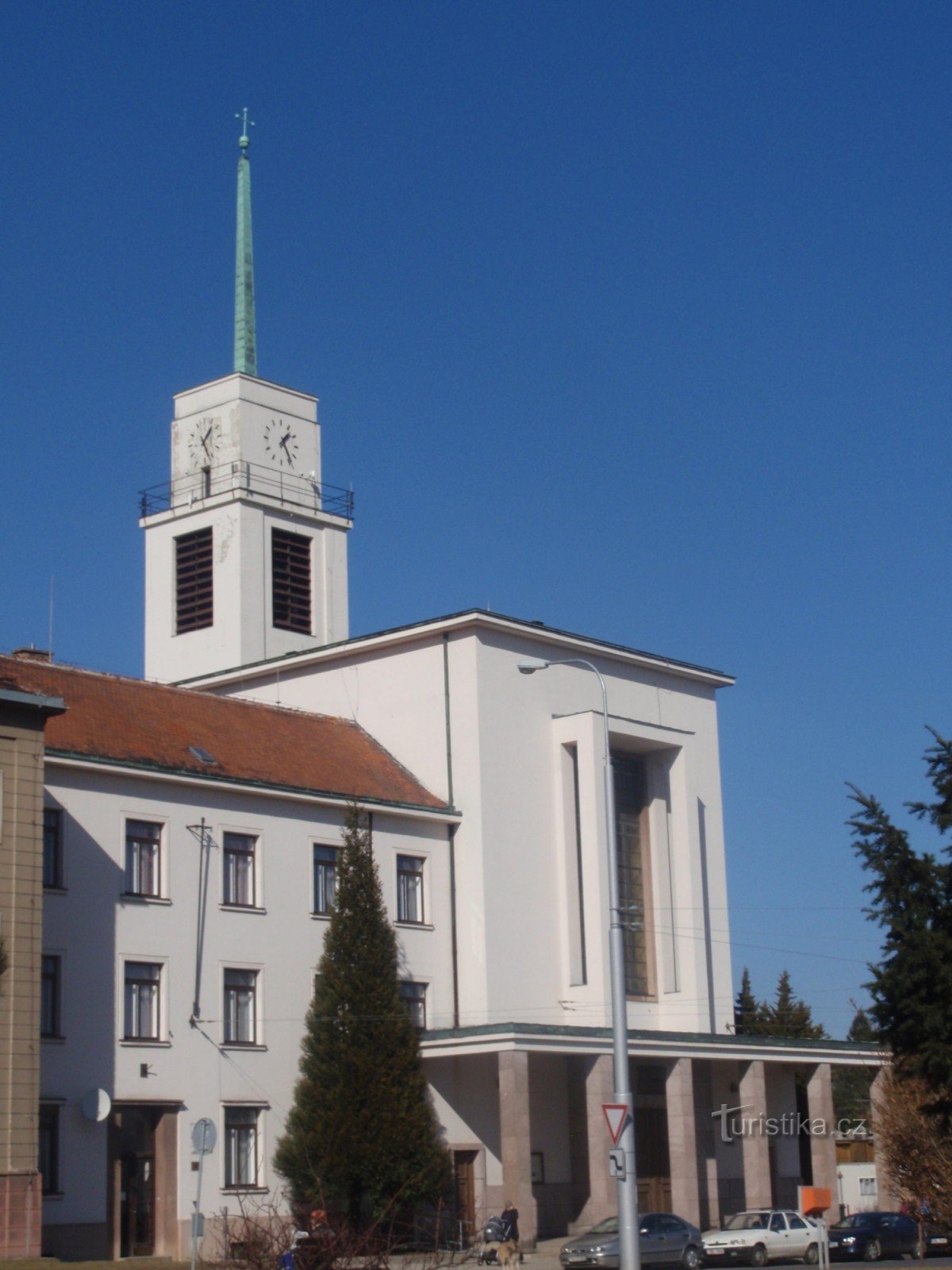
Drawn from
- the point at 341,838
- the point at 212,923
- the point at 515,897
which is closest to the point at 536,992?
the point at 515,897

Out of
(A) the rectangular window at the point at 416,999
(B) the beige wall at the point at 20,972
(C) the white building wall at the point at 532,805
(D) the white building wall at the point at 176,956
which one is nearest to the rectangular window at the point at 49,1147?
(D) the white building wall at the point at 176,956

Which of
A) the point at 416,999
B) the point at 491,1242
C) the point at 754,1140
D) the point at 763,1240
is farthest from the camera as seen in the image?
the point at 754,1140

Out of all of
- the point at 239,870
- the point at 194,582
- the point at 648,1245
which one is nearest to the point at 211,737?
the point at 239,870

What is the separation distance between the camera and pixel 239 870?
3841 cm

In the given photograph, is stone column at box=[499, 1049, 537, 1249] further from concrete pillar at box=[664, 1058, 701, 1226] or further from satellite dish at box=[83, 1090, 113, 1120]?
satellite dish at box=[83, 1090, 113, 1120]

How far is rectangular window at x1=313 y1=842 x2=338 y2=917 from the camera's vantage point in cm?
3991

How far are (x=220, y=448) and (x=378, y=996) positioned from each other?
2380 cm

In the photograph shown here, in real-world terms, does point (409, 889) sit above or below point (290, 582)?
below

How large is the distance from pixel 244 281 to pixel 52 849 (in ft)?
112

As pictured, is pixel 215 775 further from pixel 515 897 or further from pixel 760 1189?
pixel 760 1189

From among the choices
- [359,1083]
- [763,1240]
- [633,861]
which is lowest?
[763,1240]

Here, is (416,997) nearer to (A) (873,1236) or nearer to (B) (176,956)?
(B) (176,956)

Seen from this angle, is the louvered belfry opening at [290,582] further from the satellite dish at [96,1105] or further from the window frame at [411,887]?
the satellite dish at [96,1105]

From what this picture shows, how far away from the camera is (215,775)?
3800cm
